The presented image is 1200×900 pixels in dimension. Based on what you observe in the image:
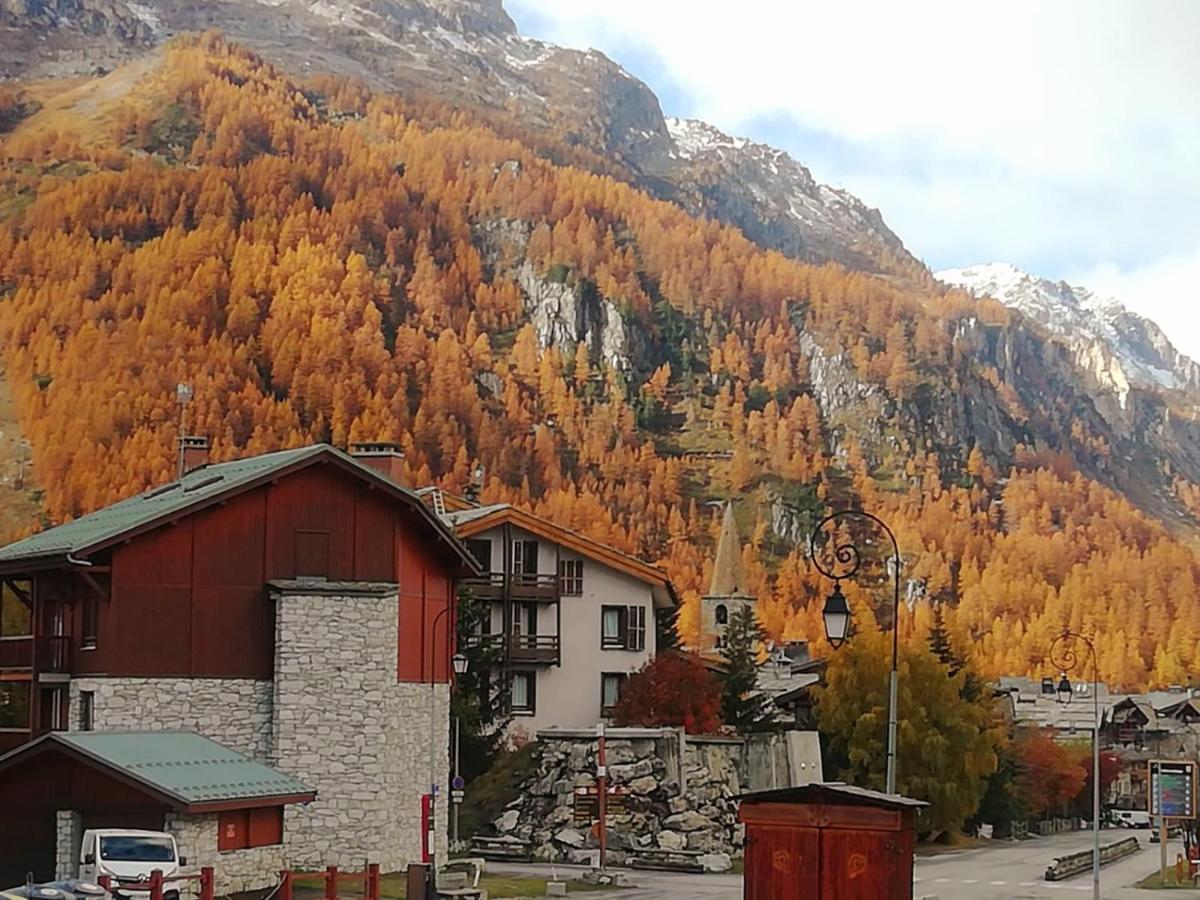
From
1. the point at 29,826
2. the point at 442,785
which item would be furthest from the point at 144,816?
the point at 442,785

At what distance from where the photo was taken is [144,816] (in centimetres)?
3228

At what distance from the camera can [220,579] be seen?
1555 inches

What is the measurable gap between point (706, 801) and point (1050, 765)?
4045cm

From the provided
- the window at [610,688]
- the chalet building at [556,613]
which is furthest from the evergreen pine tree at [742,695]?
the window at [610,688]

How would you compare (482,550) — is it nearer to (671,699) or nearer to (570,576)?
(570,576)

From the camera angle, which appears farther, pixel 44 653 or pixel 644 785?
pixel 644 785

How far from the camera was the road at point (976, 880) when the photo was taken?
3938cm

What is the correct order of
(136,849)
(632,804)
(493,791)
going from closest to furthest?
(136,849) < (632,804) < (493,791)

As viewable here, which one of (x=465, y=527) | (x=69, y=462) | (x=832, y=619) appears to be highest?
(x=69, y=462)

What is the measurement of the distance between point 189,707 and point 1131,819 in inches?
3202

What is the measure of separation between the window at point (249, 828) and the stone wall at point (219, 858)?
12 centimetres

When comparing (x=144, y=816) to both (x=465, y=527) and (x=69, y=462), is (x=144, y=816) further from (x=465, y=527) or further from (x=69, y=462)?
(x=69, y=462)

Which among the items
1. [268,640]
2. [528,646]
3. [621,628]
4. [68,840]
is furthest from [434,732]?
[621,628]

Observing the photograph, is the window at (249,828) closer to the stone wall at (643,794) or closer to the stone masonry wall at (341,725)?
the stone masonry wall at (341,725)
